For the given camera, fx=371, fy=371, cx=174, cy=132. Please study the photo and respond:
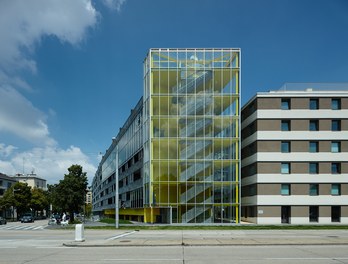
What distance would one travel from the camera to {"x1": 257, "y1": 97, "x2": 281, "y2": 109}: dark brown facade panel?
48.2m

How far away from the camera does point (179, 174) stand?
45.7 meters

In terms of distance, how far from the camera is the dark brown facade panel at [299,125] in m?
47.8

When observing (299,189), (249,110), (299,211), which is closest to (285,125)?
(249,110)

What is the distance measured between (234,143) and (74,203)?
24.7m

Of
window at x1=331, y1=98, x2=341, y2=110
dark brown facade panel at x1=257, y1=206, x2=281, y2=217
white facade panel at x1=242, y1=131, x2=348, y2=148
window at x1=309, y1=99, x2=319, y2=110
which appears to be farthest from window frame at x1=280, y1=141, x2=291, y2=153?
window at x1=331, y1=98, x2=341, y2=110

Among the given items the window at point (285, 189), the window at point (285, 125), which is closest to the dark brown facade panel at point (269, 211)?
the window at point (285, 189)

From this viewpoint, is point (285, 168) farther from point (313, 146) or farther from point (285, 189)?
point (313, 146)

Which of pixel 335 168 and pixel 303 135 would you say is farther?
pixel 335 168

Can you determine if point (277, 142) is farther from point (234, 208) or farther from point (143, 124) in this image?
point (143, 124)

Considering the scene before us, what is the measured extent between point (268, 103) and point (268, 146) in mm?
5616

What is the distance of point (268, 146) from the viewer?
156 feet

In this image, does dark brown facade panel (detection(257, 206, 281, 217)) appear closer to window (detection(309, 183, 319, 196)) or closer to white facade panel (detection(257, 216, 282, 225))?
white facade panel (detection(257, 216, 282, 225))

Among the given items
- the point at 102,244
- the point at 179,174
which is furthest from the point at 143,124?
the point at 102,244

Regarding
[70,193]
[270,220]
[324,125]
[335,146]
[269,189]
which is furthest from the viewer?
[70,193]
